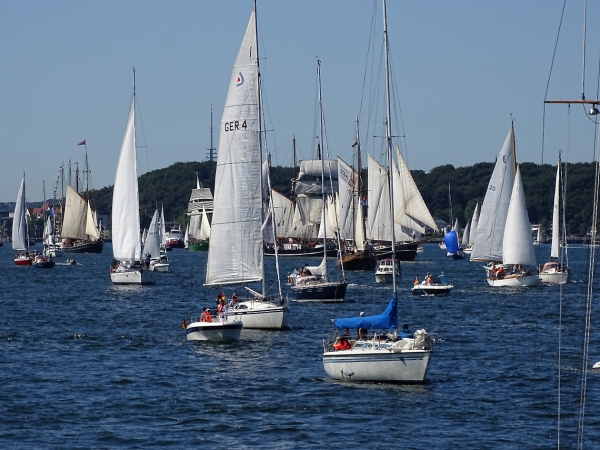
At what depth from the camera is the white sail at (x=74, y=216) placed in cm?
15312

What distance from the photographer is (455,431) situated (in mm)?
30656

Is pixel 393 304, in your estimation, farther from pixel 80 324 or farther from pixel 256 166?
pixel 80 324

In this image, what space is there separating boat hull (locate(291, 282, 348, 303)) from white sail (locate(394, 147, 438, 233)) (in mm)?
43740

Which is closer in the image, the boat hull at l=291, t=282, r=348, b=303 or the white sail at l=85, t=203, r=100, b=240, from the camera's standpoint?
the boat hull at l=291, t=282, r=348, b=303

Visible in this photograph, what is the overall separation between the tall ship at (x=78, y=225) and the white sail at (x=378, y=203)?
48002mm

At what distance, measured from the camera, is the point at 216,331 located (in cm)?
4706

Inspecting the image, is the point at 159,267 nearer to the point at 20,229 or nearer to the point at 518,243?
the point at 20,229

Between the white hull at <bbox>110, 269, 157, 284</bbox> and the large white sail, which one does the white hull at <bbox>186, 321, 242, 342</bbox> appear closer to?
the large white sail

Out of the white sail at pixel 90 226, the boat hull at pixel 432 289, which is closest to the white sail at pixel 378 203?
the boat hull at pixel 432 289

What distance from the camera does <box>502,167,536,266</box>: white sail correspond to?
80.5 m

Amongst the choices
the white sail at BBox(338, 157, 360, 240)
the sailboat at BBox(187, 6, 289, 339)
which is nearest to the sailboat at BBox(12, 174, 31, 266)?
the white sail at BBox(338, 157, 360, 240)

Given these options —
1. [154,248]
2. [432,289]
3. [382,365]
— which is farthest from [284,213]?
[382,365]

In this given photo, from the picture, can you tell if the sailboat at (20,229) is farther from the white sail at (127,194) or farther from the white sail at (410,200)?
the white sail at (127,194)

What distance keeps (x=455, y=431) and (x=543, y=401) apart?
5420mm
